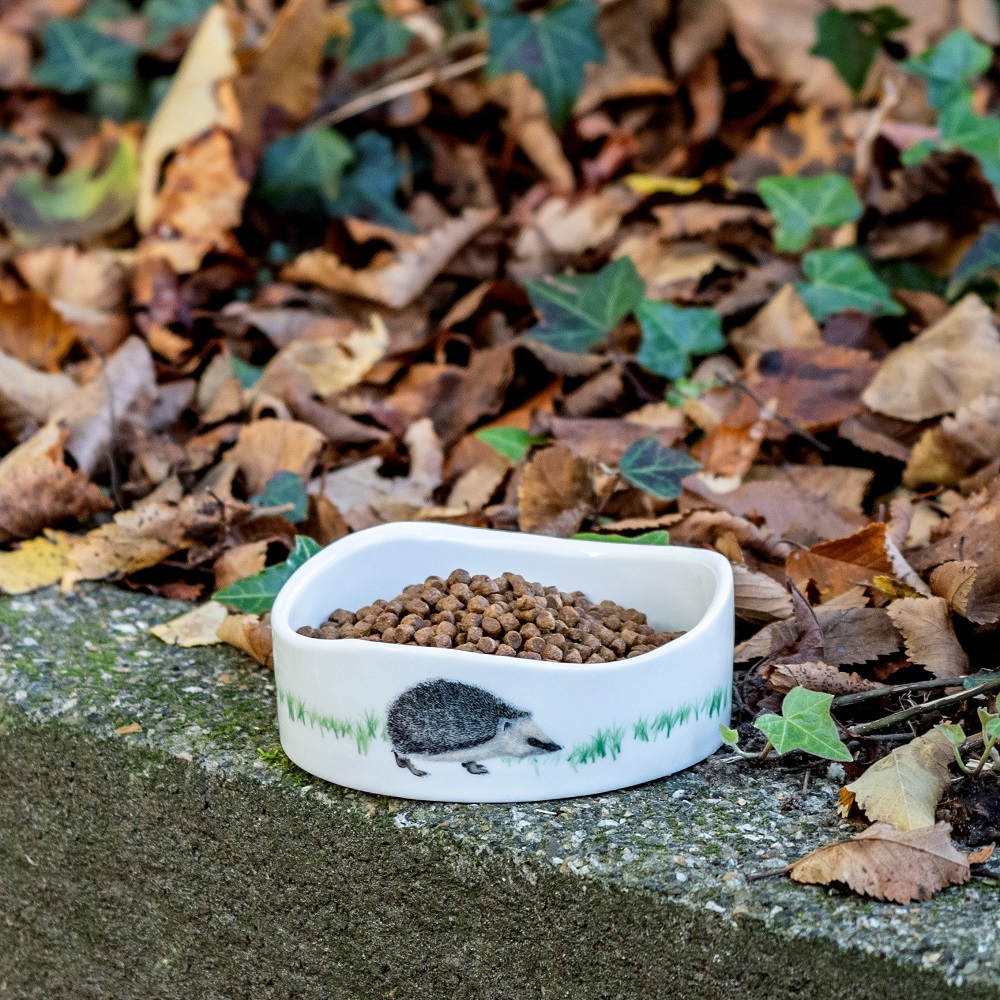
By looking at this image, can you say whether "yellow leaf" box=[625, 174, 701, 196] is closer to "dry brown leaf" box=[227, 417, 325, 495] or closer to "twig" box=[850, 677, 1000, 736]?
"dry brown leaf" box=[227, 417, 325, 495]

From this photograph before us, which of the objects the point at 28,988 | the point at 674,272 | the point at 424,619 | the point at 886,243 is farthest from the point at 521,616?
the point at 886,243

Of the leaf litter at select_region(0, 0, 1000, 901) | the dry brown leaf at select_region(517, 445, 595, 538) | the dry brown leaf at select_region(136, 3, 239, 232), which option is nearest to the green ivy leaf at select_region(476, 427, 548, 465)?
the leaf litter at select_region(0, 0, 1000, 901)

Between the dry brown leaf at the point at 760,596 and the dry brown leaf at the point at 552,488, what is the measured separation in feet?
0.76

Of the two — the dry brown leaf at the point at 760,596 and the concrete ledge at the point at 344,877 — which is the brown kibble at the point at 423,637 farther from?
the dry brown leaf at the point at 760,596

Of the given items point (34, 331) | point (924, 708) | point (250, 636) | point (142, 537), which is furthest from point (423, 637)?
point (34, 331)

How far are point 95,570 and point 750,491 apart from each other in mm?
747

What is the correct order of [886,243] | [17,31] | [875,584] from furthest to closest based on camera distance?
[17,31]
[886,243]
[875,584]

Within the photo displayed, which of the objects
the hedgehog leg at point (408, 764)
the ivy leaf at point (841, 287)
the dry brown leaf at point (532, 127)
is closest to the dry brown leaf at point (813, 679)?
the hedgehog leg at point (408, 764)

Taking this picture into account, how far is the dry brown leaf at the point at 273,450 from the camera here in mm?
1537

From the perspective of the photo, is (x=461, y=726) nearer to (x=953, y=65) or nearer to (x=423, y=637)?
(x=423, y=637)

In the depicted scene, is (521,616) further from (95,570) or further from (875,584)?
Result: (95,570)

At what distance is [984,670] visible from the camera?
1095 millimetres

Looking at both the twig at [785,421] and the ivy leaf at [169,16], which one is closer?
the twig at [785,421]

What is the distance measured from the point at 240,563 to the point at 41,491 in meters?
0.30
